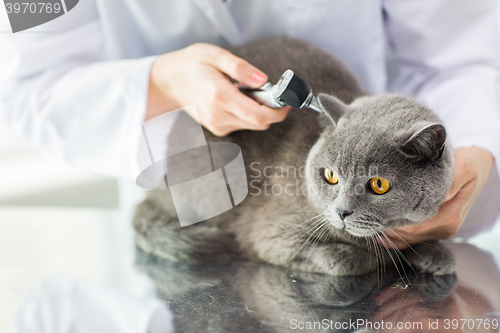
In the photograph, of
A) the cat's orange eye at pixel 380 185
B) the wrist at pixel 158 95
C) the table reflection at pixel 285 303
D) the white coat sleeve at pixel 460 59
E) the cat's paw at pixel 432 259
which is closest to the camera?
the table reflection at pixel 285 303

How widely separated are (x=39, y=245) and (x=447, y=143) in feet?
4.24

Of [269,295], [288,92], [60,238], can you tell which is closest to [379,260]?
[269,295]

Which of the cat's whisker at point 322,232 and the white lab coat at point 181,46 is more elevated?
the white lab coat at point 181,46

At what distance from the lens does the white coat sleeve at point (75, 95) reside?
1.15 metres

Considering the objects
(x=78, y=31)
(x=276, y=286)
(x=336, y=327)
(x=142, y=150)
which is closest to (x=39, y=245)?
(x=142, y=150)

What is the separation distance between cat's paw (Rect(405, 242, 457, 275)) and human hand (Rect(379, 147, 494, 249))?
0.02 m

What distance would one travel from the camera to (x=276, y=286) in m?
0.97

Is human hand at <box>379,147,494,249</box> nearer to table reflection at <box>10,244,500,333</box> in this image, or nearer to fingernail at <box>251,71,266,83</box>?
table reflection at <box>10,244,500,333</box>

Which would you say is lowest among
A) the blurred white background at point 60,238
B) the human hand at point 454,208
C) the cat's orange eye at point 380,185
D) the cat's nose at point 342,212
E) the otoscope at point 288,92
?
the blurred white background at point 60,238

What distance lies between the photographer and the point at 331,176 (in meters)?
0.99

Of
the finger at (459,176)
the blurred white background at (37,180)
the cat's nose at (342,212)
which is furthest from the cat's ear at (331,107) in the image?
the blurred white background at (37,180)

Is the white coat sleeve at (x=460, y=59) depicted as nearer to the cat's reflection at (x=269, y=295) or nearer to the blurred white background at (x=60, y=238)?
the blurred white background at (x=60, y=238)

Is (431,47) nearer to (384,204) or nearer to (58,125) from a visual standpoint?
(384,204)

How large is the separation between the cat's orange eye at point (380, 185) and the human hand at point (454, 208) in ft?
0.42
